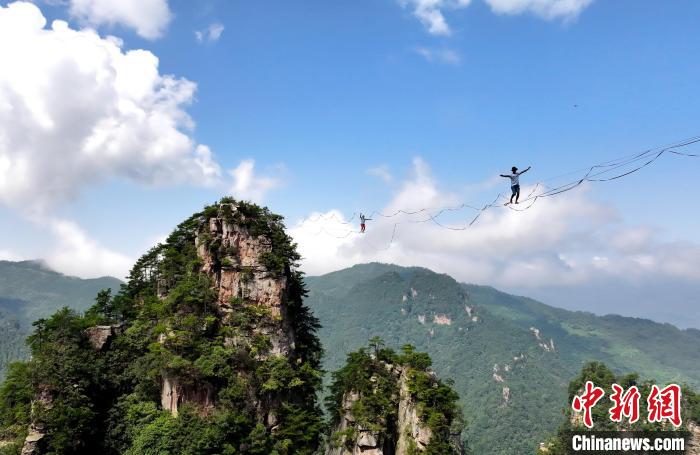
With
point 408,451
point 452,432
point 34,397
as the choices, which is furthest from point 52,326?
point 452,432

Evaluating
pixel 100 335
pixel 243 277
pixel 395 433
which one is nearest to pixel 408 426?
pixel 395 433

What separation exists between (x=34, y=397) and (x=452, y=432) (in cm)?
3400

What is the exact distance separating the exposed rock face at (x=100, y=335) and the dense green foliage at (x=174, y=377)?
0.41 m

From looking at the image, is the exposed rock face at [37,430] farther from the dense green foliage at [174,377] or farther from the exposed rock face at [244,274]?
the exposed rock face at [244,274]

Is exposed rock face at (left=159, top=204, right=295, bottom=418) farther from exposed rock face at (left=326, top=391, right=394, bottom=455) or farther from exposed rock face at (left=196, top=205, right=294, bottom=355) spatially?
exposed rock face at (left=326, top=391, right=394, bottom=455)

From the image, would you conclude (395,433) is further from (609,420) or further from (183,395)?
(609,420)

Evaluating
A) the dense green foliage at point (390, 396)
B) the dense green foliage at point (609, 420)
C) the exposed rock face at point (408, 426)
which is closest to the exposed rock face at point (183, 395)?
the dense green foliage at point (390, 396)

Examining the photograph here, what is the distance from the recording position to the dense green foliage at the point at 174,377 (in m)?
31.4

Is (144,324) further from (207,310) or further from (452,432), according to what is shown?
(452,432)

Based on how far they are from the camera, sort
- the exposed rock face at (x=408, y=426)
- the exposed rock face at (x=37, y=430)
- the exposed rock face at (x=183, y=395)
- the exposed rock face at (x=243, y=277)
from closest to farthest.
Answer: the exposed rock face at (x=37, y=430)
the exposed rock face at (x=183, y=395)
the exposed rock face at (x=408, y=426)
the exposed rock face at (x=243, y=277)

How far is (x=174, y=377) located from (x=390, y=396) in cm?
1964

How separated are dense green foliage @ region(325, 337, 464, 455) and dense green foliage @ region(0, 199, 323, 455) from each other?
334cm

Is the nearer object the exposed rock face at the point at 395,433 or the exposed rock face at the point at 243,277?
the exposed rock face at the point at 395,433

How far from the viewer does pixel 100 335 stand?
36219 mm
